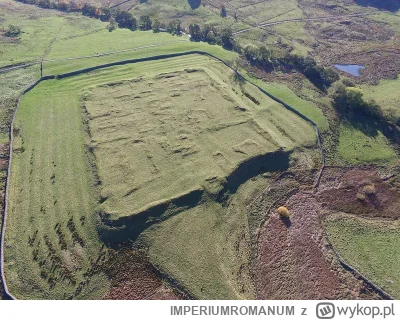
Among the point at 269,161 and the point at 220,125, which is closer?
the point at 269,161

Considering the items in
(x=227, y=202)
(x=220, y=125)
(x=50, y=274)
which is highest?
(x=220, y=125)

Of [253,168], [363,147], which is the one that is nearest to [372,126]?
[363,147]

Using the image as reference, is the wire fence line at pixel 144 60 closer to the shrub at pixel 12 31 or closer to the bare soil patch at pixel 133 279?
the bare soil patch at pixel 133 279

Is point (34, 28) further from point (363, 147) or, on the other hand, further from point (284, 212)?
point (363, 147)

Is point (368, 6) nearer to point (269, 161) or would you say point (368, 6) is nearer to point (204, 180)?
point (269, 161)

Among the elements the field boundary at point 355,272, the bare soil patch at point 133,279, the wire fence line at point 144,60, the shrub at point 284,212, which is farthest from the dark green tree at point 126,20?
the field boundary at point 355,272

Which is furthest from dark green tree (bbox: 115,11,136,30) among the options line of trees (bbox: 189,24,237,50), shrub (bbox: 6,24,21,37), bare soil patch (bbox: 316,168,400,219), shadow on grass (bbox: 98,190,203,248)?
bare soil patch (bbox: 316,168,400,219)

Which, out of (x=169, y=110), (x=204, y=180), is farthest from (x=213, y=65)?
(x=204, y=180)
